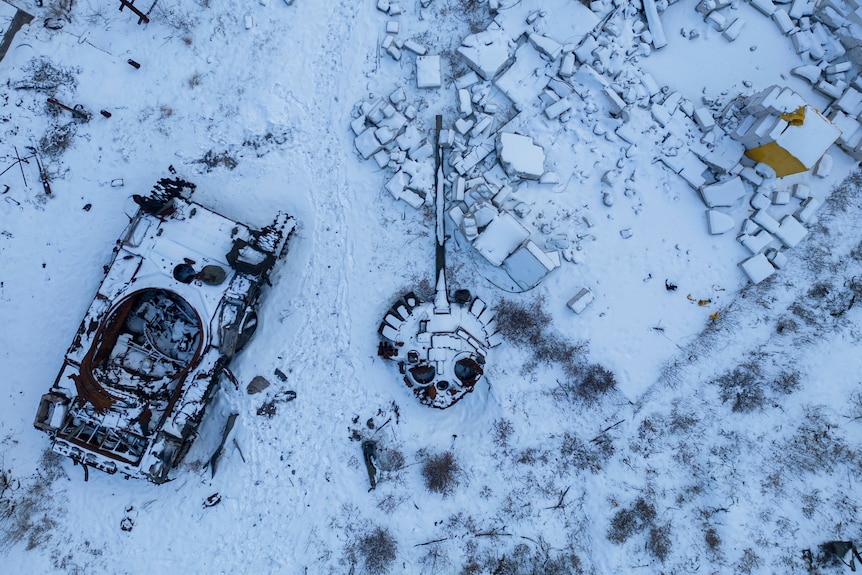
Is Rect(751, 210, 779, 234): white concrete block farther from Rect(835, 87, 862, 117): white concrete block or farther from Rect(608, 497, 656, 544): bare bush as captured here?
Rect(608, 497, 656, 544): bare bush

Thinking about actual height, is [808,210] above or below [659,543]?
above

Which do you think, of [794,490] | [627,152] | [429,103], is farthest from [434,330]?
[794,490]

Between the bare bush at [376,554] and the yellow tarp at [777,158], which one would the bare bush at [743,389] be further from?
the bare bush at [376,554]

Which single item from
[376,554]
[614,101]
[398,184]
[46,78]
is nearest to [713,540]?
[376,554]

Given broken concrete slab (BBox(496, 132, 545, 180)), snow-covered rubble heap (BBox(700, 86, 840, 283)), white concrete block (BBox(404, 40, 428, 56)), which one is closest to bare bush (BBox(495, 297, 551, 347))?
broken concrete slab (BBox(496, 132, 545, 180))

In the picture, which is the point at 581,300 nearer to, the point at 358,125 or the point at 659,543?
the point at 659,543

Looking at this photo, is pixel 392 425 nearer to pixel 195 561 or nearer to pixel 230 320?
pixel 230 320
